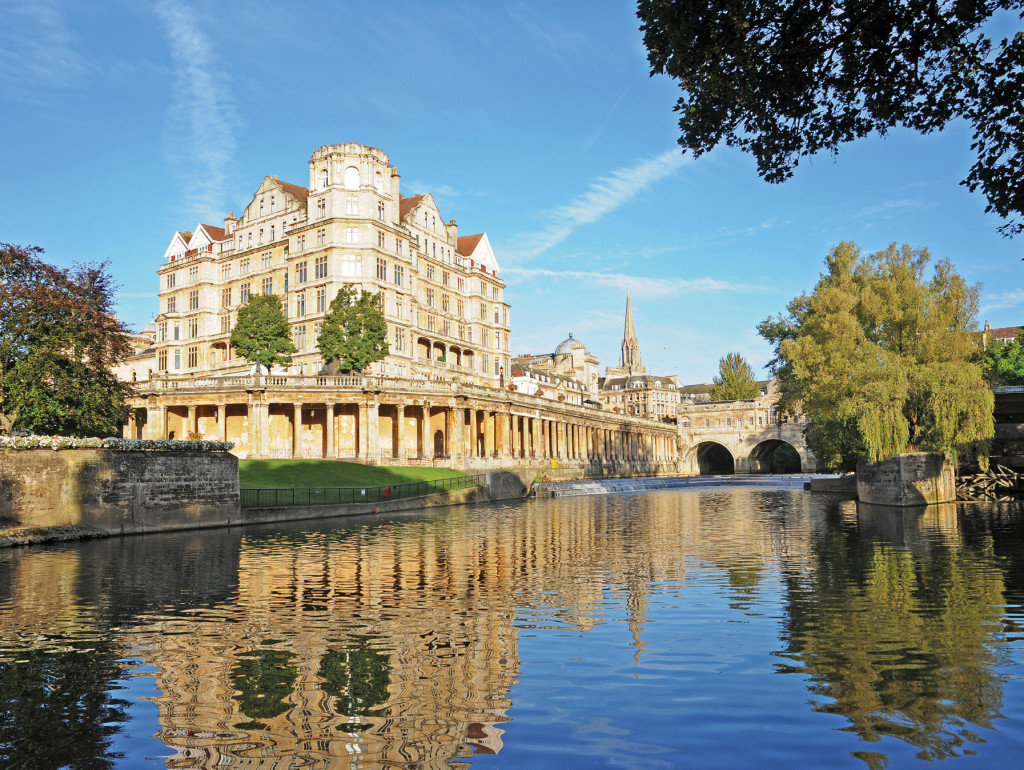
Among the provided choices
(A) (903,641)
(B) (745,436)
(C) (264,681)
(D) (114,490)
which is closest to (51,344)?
(D) (114,490)

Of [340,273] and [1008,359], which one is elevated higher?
[340,273]

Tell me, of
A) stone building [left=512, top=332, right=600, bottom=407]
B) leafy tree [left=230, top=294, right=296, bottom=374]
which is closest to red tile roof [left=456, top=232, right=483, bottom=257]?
stone building [left=512, top=332, right=600, bottom=407]

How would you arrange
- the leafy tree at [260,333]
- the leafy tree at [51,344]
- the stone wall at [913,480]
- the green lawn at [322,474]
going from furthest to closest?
1. the leafy tree at [260,333]
2. the green lawn at [322,474]
3. the stone wall at [913,480]
4. the leafy tree at [51,344]

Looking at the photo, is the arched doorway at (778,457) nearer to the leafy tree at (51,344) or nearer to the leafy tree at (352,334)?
the leafy tree at (352,334)

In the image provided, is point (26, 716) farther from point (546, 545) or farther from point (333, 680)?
point (546, 545)

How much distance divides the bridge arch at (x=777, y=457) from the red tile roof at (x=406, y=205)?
77855 millimetres

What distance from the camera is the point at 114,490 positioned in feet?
101

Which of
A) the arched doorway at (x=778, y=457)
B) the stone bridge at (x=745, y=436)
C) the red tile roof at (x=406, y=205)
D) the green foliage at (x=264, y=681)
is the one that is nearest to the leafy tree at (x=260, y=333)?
the red tile roof at (x=406, y=205)

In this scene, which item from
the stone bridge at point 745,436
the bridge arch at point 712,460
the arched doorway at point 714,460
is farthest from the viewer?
the arched doorway at point 714,460

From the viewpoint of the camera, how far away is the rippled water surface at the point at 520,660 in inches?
305

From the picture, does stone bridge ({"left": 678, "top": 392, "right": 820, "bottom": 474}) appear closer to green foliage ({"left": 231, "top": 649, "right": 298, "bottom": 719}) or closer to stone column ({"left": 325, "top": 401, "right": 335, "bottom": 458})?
stone column ({"left": 325, "top": 401, "right": 335, "bottom": 458})

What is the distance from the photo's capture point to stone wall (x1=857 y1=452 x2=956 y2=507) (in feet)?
134

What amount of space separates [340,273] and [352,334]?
13603 mm

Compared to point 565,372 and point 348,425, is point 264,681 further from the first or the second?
point 565,372
